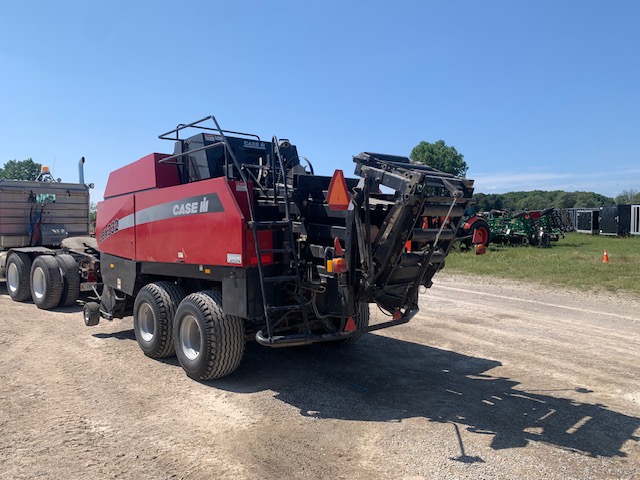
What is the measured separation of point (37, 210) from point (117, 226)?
5.60 m

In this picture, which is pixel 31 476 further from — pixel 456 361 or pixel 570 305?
pixel 570 305

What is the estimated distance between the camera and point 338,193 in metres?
4.98

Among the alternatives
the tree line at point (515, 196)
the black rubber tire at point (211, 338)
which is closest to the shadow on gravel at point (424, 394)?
the black rubber tire at point (211, 338)

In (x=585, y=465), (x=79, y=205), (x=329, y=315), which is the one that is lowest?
(x=585, y=465)

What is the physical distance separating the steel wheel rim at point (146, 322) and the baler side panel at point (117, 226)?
79 cm

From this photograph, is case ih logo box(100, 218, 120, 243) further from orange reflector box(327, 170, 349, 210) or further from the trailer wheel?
orange reflector box(327, 170, 349, 210)

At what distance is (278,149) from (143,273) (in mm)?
2879

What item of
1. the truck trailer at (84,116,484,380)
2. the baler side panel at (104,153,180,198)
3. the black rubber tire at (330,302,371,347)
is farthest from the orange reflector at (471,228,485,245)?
the baler side panel at (104,153,180,198)

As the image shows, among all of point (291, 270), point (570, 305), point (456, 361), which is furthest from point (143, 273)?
point (570, 305)

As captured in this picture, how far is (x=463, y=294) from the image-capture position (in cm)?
1247

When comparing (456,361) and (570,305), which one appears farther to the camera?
(570,305)

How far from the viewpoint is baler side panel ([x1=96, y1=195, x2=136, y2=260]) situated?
7.17 m

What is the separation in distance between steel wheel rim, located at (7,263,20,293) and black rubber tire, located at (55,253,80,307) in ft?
5.43

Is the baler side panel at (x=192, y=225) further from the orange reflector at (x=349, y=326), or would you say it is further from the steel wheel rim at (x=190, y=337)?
the orange reflector at (x=349, y=326)
